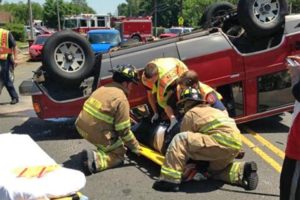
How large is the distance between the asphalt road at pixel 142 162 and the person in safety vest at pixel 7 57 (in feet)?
4.85

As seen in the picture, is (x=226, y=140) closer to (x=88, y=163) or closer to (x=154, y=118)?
(x=88, y=163)

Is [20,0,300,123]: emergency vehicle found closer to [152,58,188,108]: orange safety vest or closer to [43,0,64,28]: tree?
[152,58,188,108]: orange safety vest

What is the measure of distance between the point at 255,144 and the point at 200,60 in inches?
58.2

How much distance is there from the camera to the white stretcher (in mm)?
3332

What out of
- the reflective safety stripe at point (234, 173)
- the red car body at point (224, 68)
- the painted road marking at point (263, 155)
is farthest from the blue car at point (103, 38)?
the reflective safety stripe at point (234, 173)

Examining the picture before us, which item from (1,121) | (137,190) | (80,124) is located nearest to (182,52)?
(80,124)

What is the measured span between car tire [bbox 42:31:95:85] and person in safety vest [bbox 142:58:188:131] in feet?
4.05

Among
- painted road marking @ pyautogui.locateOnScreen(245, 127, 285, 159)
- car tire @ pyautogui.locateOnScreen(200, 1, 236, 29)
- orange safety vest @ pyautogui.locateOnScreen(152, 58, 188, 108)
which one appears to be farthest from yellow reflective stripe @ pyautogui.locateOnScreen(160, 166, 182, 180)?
car tire @ pyautogui.locateOnScreen(200, 1, 236, 29)

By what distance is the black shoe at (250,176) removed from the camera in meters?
5.36

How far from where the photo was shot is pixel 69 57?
7969 mm

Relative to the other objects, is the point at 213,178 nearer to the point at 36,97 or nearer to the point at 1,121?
the point at 36,97

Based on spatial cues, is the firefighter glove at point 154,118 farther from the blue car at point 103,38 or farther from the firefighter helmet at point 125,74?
the blue car at point 103,38

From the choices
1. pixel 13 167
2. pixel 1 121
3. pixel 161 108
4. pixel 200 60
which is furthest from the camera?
pixel 1 121

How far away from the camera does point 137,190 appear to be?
5.49m
